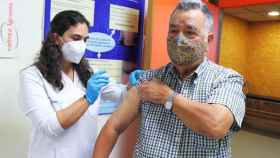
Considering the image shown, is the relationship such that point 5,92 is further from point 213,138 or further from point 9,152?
point 213,138

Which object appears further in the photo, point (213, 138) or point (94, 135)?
point (94, 135)

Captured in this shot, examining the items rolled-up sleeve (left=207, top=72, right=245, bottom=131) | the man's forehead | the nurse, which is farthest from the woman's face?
rolled-up sleeve (left=207, top=72, right=245, bottom=131)

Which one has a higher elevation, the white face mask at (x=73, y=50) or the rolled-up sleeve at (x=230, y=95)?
the white face mask at (x=73, y=50)

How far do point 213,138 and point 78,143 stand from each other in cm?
68

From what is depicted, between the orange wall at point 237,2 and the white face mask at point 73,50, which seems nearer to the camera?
the white face mask at point 73,50

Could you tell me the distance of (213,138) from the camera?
3.99ft

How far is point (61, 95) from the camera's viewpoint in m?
1.46

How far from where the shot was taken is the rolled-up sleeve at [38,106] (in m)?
1.32

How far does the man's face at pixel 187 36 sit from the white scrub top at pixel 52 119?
554 mm

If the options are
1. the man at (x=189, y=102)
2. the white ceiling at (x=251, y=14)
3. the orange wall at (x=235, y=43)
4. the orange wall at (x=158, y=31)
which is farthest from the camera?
the orange wall at (x=235, y=43)

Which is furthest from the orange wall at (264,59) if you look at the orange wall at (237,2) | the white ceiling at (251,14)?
the orange wall at (237,2)

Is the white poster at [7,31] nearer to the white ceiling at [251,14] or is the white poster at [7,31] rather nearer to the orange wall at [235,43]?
the white ceiling at [251,14]

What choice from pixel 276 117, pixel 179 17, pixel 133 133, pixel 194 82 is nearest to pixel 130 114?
pixel 194 82

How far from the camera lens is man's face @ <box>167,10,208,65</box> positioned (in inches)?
51.9
